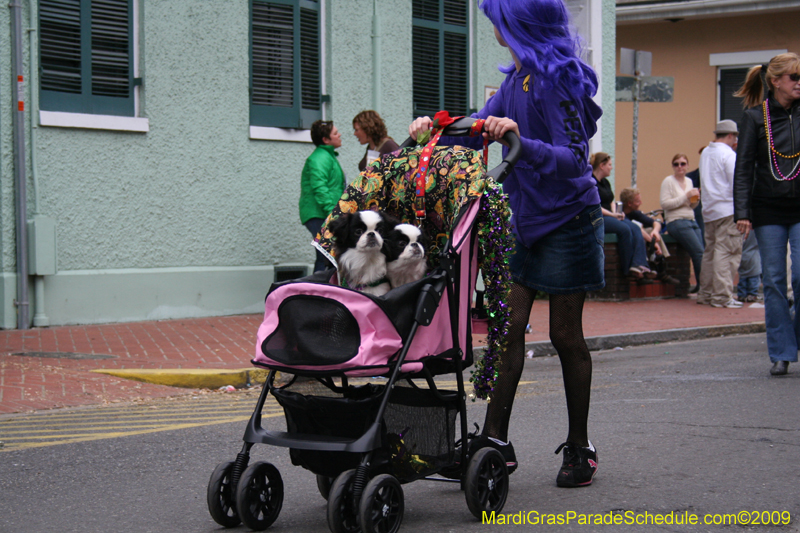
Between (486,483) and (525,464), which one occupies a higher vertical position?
(486,483)

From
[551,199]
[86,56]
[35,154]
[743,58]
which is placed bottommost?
[551,199]

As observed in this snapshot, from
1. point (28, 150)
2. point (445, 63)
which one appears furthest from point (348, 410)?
point (445, 63)

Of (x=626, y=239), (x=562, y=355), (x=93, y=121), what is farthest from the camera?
(x=626, y=239)

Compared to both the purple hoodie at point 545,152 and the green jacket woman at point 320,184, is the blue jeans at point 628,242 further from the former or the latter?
the purple hoodie at point 545,152

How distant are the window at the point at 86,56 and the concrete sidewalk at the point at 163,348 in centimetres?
234

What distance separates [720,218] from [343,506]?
1005 cm

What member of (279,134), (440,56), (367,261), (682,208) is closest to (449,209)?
(367,261)

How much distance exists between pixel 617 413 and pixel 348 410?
9.41ft

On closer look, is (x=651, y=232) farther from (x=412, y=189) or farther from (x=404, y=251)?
(x=404, y=251)

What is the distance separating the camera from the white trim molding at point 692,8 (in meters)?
18.8

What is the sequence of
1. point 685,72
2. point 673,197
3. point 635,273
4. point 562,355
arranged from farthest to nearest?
1. point 685,72
2. point 673,197
3. point 635,273
4. point 562,355

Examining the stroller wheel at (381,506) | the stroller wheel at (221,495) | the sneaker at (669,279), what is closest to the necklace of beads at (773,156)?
the stroller wheel at (381,506)

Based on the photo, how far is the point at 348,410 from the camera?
320 cm

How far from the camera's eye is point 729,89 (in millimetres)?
20031
